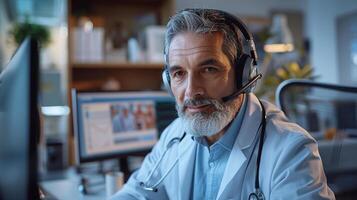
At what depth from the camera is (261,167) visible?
2.81 feet

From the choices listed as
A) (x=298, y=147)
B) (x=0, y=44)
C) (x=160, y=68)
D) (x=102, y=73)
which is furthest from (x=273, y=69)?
(x=0, y=44)

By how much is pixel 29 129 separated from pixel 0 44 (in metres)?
3.80

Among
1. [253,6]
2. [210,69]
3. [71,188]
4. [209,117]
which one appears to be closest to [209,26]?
[210,69]

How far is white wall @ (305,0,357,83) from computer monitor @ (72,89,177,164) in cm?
277

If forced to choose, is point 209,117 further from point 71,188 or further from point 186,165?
point 71,188

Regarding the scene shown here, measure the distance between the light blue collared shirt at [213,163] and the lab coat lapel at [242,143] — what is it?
0.12ft

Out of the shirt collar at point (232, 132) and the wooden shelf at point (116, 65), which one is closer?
the shirt collar at point (232, 132)

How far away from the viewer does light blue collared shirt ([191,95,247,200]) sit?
985 mm

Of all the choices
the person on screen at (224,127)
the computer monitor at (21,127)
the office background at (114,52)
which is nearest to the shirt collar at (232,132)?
the person on screen at (224,127)

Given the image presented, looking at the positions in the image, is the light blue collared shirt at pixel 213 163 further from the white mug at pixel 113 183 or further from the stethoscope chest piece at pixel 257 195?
the white mug at pixel 113 183

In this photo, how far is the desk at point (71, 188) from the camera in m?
1.31

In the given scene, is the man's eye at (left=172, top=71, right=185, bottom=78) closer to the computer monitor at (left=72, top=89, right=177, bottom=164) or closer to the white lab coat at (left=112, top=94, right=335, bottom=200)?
the white lab coat at (left=112, top=94, right=335, bottom=200)

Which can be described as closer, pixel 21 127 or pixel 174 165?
pixel 21 127

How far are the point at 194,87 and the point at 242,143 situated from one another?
0.65 ft
